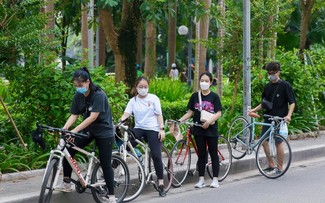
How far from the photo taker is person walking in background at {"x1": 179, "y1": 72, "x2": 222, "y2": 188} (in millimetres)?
10492

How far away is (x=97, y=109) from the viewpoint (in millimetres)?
8578

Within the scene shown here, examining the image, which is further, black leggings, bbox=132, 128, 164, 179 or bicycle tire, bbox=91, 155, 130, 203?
black leggings, bbox=132, 128, 164, 179

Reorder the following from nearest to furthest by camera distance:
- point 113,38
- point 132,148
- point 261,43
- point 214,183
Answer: point 132,148 → point 214,183 → point 261,43 → point 113,38

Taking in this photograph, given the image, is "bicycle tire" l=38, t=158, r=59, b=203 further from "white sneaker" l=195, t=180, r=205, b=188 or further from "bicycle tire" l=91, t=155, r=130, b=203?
"white sneaker" l=195, t=180, r=205, b=188

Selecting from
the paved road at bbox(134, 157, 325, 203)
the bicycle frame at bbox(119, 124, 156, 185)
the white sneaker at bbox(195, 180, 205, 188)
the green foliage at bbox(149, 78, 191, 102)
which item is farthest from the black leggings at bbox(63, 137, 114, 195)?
the green foliage at bbox(149, 78, 191, 102)

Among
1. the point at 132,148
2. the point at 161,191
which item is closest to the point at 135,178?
the point at 161,191

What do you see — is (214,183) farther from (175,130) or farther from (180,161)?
(175,130)

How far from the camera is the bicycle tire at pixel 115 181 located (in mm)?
8938

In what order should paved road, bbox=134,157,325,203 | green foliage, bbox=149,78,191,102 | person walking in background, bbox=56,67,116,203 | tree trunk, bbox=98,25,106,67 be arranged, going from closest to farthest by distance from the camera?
person walking in background, bbox=56,67,116,203 < paved road, bbox=134,157,325,203 < green foliage, bbox=149,78,191,102 < tree trunk, bbox=98,25,106,67

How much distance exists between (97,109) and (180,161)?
9.01 feet

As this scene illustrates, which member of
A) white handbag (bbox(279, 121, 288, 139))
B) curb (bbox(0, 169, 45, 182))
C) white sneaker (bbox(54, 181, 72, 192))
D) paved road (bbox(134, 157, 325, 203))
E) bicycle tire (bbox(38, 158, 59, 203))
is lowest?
paved road (bbox(134, 157, 325, 203))

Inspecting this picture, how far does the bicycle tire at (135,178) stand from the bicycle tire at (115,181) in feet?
0.67

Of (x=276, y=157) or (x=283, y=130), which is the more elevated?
(x=283, y=130)

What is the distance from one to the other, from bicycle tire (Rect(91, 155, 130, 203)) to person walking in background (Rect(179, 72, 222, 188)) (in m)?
1.64
